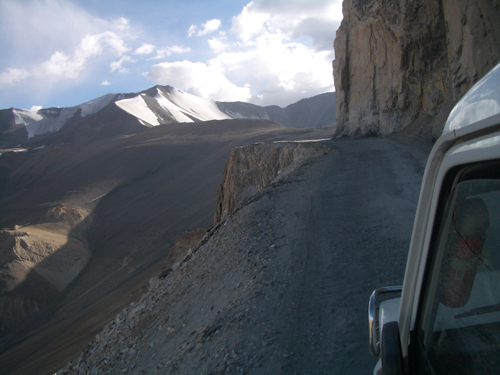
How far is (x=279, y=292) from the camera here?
4062 millimetres

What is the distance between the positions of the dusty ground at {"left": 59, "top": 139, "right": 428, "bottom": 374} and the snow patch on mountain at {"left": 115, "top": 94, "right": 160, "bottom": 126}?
72.2m

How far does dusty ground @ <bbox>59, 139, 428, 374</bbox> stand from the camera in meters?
3.15

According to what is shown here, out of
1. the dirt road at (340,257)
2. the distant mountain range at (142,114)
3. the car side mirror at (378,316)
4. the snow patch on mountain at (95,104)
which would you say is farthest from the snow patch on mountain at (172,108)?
the car side mirror at (378,316)

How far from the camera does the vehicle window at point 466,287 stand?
0.96 meters

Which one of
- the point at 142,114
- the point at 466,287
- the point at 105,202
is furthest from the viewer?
the point at 142,114

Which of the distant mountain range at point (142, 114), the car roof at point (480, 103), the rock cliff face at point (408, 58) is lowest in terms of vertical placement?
the car roof at point (480, 103)

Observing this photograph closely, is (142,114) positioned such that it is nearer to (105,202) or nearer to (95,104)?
(95,104)

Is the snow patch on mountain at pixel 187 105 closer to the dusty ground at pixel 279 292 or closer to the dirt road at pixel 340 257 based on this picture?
the dirt road at pixel 340 257

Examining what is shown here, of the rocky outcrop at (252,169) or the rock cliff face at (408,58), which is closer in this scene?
the rock cliff face at (408,58)

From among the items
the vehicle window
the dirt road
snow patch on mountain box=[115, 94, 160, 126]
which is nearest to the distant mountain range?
snow patch on mountain box=[115, 94, 160, 126]

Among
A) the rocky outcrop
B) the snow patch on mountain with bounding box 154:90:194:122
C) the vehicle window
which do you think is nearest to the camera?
the vehicle window

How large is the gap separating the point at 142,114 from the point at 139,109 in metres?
3.22

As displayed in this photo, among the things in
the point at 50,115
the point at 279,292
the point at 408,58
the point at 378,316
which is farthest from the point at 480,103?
the point at 50,115

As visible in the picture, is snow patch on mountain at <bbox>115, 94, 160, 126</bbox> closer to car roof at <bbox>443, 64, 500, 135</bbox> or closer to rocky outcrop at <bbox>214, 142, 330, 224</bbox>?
rocky outcrop at <bbox>214, 142, 330, 224</bbox>
